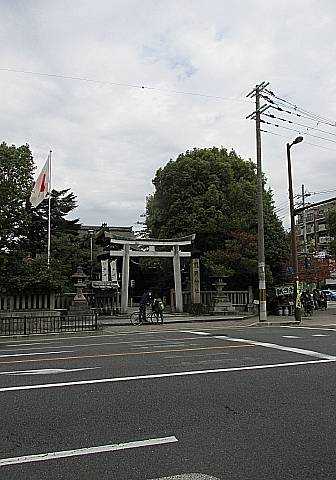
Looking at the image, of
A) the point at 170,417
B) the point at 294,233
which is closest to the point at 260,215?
the point at 294,233

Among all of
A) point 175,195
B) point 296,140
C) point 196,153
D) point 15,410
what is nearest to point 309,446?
point 15,410

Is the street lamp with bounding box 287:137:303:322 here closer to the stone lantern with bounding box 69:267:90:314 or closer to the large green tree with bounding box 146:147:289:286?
the large green tree with bounding box 146:147:289:286

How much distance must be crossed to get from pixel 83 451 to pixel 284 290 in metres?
29.8

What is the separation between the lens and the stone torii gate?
31.9 meters

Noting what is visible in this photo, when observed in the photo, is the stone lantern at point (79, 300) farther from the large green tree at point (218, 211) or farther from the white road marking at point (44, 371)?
the white road marking at point (44, 371)

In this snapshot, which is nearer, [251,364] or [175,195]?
[251,364]

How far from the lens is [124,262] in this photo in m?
32.0

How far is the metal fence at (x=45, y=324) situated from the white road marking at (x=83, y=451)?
53.5ft

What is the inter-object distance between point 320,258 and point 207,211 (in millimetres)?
8774

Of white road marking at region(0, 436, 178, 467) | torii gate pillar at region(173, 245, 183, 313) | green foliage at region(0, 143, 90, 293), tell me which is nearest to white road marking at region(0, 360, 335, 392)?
white road marking at region(0, 436, 178, 467)

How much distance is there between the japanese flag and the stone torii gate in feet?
16.5

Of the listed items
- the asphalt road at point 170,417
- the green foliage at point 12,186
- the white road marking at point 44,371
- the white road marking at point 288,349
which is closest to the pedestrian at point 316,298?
the white road marking at point 288,349

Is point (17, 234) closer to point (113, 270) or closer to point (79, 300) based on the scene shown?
A: point (79, 300)

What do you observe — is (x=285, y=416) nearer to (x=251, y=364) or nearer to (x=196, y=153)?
(x=251, y=364)
